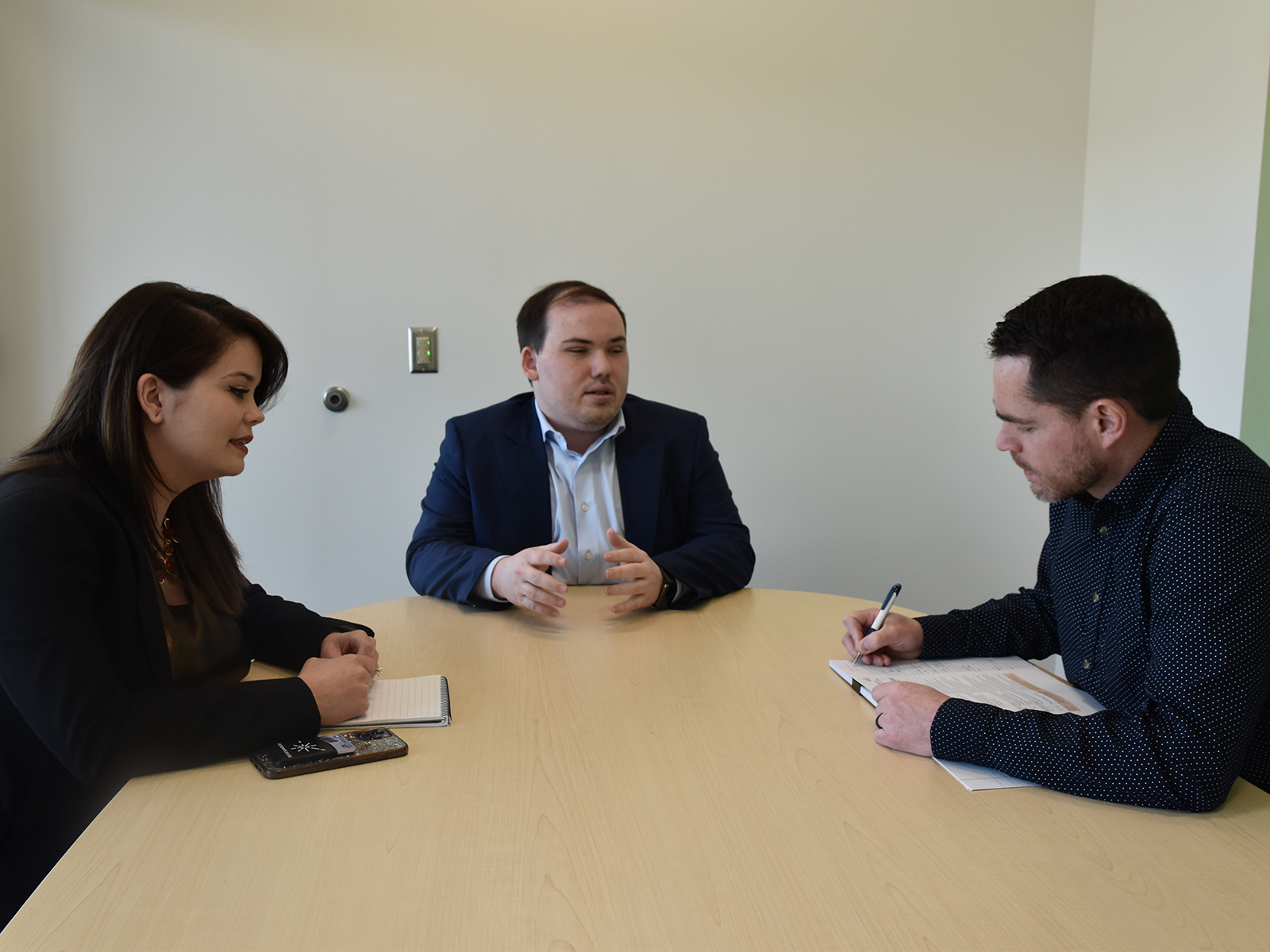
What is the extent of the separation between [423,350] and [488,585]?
128 cm

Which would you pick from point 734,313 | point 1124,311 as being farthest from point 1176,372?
point 734,313

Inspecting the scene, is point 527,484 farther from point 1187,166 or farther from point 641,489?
point 1187,166

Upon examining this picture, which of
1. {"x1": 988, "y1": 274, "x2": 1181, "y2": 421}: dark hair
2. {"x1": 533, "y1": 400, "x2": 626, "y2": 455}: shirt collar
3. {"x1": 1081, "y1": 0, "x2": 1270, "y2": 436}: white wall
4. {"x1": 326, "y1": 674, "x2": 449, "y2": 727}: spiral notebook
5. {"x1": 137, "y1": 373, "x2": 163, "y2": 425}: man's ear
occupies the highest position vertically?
{"x1": 1081, "y1": 0, "x2": 1270, "y2": 436}: white wall

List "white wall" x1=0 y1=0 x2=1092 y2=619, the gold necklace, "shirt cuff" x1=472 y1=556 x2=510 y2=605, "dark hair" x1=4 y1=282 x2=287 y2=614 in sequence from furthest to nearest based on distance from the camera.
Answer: "white wall" x1=0 y1=0 x2=1092 y2=619
"shirt cuff" x1=472 y1=556 x2=510 y2=605
the gold necklace
"dark hair" x1=4 y1=282 x2=287 y2=614

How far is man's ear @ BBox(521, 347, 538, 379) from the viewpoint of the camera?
7.98 ft

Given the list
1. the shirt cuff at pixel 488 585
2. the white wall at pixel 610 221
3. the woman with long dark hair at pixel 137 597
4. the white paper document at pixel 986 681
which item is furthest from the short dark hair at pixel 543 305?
the white paper document at pixel 986 681

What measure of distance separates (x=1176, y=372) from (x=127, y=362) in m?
1.51

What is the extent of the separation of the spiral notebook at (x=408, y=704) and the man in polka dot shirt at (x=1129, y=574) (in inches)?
25.9

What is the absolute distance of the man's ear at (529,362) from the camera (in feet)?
7.98

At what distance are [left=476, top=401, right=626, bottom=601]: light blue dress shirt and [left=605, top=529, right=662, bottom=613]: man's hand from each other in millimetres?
399

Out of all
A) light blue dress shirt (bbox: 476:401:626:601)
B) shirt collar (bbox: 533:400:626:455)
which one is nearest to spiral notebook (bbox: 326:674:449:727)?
light blue dress shirt (bbox: 476:401:626:601)

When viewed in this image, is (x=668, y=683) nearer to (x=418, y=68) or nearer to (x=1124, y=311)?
(x=1124, y=311)

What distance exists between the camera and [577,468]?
240 centimetres

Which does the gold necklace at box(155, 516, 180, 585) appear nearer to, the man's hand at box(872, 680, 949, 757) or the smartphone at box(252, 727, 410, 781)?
the smartphone at box(252, 727, 410, 781)
